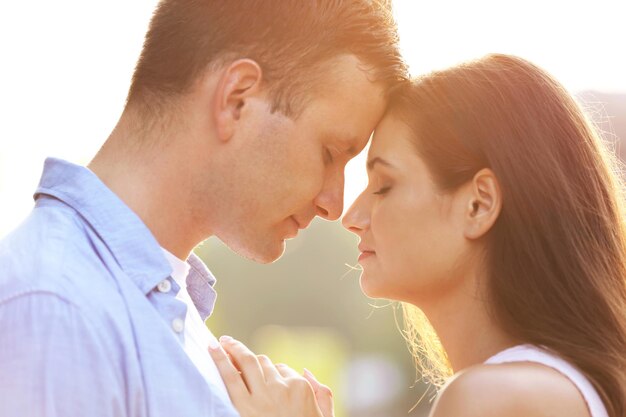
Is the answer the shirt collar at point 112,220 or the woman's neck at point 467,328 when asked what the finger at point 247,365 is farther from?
the woman's neck at point 467,328

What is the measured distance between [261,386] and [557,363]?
82 centimetres

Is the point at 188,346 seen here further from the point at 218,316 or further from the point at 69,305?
the point at 218,316

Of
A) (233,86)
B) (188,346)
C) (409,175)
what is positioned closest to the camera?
(188,346)

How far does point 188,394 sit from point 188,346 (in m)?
0.22

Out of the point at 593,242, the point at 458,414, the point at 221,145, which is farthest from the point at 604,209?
the point at 221,145

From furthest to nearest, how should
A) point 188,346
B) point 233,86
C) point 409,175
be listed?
point 409,175
point 233,86
point 188,346

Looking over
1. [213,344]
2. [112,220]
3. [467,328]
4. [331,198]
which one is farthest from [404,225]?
[112,220]

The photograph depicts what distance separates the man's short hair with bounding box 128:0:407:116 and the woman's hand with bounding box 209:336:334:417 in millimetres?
742

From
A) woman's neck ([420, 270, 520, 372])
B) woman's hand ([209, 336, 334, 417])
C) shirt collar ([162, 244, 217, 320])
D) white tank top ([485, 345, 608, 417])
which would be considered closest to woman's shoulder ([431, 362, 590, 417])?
white tank top ([485, 345, 608, 417])

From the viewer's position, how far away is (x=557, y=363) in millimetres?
2756

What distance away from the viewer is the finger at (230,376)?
2840 mm

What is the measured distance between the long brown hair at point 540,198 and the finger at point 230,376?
0.78 metres

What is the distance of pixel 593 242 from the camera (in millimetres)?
3057

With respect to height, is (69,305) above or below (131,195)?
below
